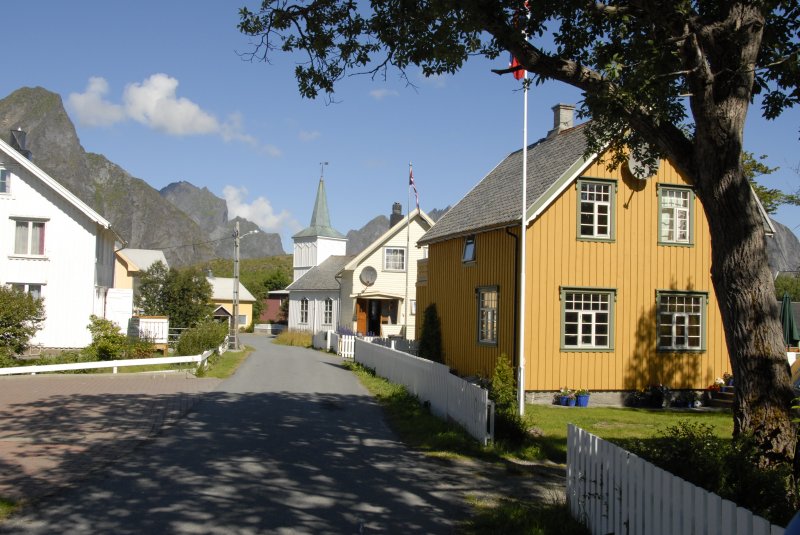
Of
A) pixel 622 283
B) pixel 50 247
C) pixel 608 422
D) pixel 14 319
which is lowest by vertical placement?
pixel 608 422

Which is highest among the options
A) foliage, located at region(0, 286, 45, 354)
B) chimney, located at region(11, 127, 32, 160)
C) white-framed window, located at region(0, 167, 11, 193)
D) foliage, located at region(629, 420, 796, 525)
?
chimney, located at region(11, 127, 32, 160)

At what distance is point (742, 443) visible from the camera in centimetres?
650

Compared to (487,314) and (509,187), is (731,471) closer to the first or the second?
(487,314)

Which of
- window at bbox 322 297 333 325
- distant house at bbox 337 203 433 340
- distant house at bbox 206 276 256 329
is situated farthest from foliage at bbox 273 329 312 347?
distant house at bbox 206 276 256 329

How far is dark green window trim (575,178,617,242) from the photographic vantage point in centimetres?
1966

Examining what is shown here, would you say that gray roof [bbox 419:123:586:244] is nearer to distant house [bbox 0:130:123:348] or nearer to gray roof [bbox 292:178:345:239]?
distant house [bbox 0:130:123:348]

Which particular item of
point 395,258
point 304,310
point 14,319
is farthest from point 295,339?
point 14,319

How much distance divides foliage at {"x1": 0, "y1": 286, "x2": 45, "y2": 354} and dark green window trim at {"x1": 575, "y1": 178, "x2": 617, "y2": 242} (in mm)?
17751

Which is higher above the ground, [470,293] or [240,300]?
[240,300]

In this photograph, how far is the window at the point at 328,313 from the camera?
48625mm

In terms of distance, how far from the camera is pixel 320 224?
66688 millimetres

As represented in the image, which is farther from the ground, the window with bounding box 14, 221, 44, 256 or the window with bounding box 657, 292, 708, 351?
the window with bounding box 14, 221, 44, 256

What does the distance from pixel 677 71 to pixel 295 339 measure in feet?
136

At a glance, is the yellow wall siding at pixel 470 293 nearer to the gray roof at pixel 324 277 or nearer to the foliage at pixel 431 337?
the foliage at pixel 431 337
